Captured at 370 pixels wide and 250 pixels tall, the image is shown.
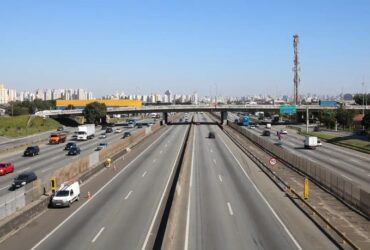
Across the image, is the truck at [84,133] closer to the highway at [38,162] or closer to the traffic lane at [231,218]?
the highway at [38,162]

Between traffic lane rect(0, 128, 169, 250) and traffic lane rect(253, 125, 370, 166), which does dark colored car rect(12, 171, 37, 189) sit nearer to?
traffic lane rect(0, 128, 169, 250)

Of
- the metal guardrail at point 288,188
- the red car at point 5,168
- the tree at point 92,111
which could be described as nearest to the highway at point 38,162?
the red car at point 5,168

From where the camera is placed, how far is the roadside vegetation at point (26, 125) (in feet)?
350

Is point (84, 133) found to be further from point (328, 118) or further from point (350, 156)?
point (328, 118)

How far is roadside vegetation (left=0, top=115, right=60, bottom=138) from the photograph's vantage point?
350 ft

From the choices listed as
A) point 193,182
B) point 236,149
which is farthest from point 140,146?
point 193,182

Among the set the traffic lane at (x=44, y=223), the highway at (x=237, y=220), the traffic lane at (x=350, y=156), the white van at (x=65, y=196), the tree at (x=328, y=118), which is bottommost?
the traffic lane at (x=350, y=156)

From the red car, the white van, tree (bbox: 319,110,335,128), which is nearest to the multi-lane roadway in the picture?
the white van

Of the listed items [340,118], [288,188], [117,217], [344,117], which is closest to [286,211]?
[288,188]

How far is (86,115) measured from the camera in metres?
137

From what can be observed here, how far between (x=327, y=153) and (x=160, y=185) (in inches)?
1434

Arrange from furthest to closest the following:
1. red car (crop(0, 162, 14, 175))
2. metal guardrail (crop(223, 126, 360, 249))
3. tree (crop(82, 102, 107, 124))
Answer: tree (crop(82, 102, 107, 124)) < red car (crop(0, 162, 14, 175)) < metal guardrail (crop(223, 126, 360, 249))

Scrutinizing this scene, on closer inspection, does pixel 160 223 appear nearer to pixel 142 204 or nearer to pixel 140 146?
pixel 142 204

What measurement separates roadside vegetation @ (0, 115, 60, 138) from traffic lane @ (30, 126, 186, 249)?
6716cm
